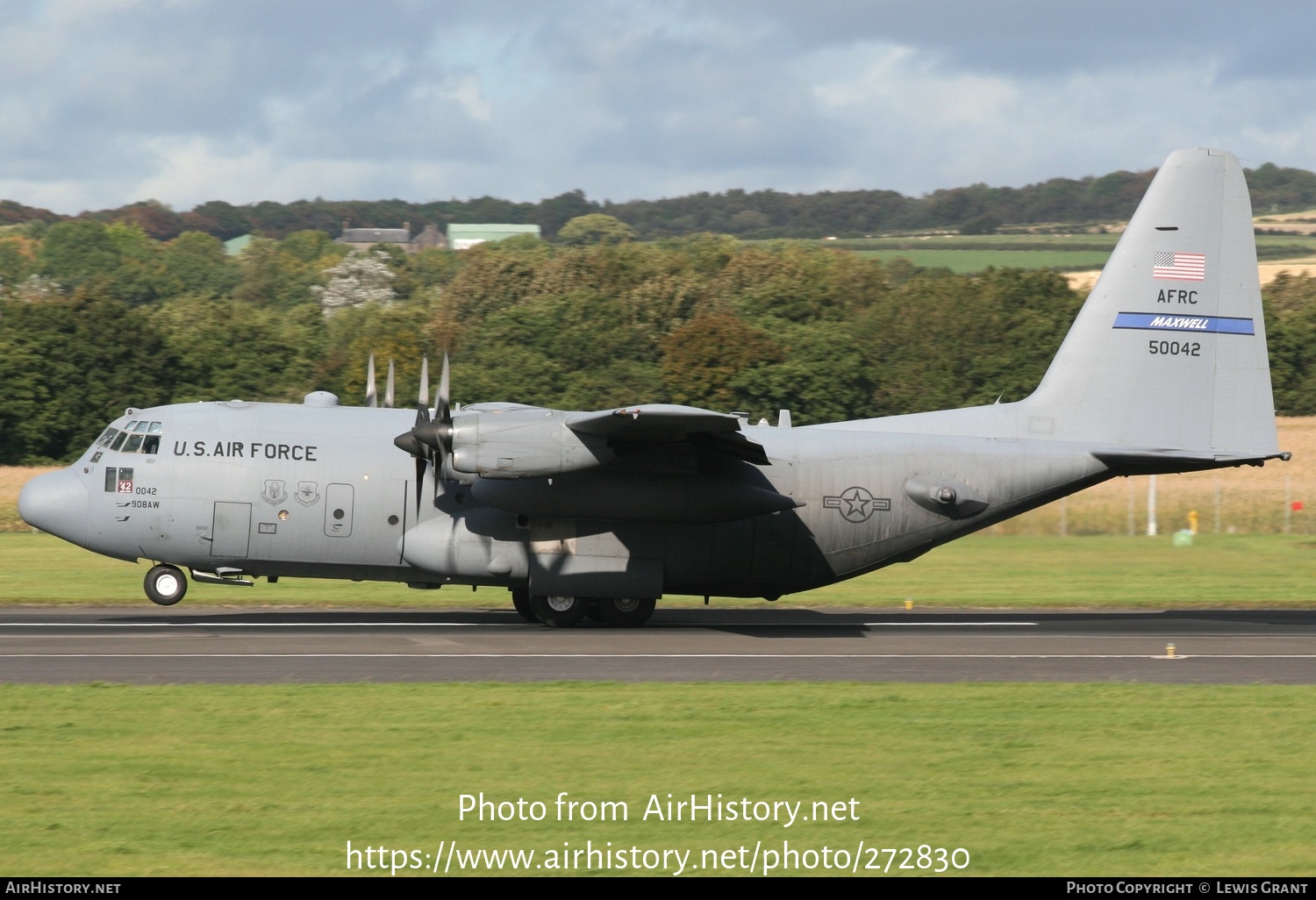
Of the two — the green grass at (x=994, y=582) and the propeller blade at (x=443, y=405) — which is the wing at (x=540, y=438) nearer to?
the propeller blade at (x=443, y=405)

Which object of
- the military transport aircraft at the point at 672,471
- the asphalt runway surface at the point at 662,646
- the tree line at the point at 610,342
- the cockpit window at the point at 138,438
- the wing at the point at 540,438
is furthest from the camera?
the tree line at the point at 610,342

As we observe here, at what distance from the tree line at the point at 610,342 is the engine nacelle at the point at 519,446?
110 ft

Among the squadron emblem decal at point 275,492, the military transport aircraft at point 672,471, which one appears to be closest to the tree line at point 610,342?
the military transport aircraft at point 672,471

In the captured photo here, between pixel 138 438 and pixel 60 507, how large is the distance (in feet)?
4.83

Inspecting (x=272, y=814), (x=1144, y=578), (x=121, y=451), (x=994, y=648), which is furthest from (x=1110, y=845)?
(x=1144, y=578)

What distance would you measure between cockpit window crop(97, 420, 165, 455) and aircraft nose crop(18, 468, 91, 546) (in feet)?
2.46

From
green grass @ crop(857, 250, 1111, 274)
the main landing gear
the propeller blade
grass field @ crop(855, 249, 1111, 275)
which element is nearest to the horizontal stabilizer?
the main landing gear

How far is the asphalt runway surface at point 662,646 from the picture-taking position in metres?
16.3

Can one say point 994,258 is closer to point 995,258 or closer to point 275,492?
point 995,258

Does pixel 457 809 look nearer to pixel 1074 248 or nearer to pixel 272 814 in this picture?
pixel 272 814

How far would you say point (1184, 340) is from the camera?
71.7 feet

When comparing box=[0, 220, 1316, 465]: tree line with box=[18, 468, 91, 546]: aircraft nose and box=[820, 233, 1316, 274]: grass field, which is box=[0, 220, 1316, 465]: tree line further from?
box=[820, 233, 1316, 274]: grass field

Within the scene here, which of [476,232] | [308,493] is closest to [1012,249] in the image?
[476,232]

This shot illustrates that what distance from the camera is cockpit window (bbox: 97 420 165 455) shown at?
20.6 meters
